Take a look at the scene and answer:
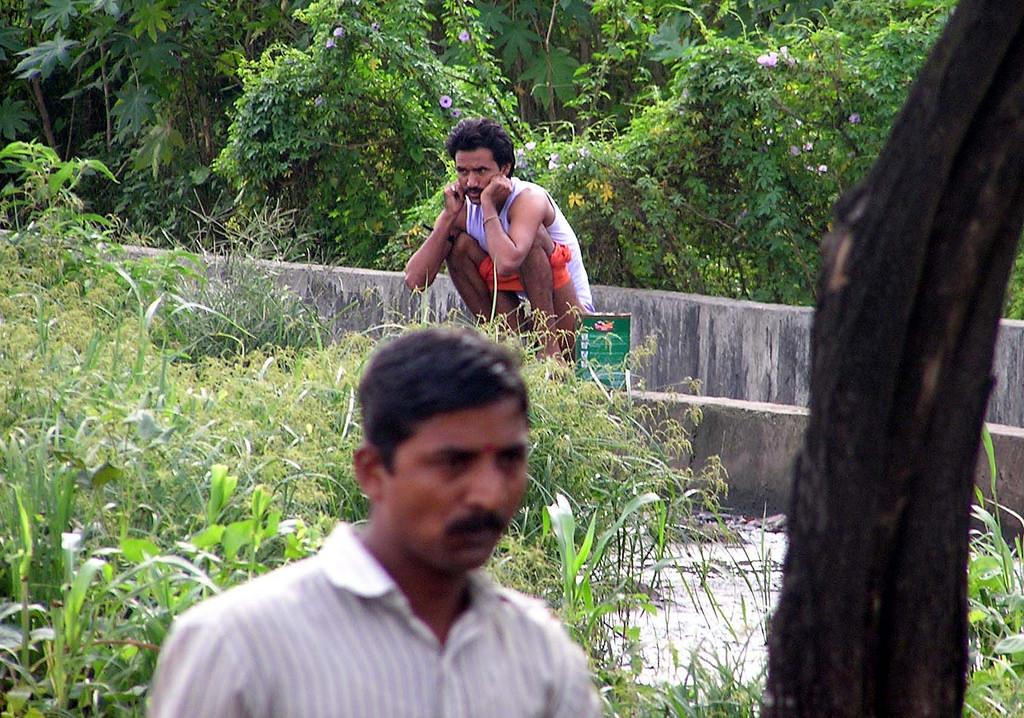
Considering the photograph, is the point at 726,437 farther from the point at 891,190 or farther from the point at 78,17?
the point at 78,17

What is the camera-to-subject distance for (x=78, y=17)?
47.2 feet

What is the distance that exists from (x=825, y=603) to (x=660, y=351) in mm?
6108

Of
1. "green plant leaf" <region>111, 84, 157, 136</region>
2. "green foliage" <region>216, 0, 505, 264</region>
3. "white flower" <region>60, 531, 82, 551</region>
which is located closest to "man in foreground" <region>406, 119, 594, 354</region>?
"white flower" <region>60, 531, 82, 551</region>

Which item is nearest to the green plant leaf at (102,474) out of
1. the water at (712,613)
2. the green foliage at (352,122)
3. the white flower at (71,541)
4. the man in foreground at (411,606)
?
the white flower at (71,541)

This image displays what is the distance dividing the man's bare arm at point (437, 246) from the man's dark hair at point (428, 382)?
5544mm

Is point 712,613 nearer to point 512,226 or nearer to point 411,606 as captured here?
point 512,226

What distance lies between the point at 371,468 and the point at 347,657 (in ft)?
0.85

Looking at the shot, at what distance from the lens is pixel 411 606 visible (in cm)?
198

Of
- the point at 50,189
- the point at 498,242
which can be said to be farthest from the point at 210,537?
the point at 50,189

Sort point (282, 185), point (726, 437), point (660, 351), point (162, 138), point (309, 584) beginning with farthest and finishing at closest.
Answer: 1. point (162, 138)
2. point (282, 185)
3. point (660, 351)
4. point (726, 437)
5. point (309, 584)

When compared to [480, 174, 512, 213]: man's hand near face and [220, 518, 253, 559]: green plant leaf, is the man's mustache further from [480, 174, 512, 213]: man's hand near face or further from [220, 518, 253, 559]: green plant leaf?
[480, 174, 512, 213]: man's hand near face

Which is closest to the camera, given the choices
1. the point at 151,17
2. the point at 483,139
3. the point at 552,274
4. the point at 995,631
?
the point at 995,631

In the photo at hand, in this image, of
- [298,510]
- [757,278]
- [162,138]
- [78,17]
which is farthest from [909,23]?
[78,17]

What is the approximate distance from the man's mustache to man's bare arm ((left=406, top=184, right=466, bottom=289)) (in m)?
5.63
